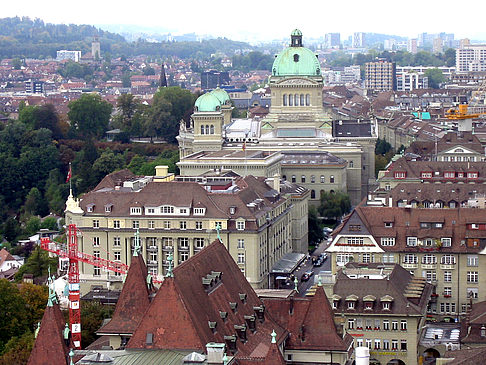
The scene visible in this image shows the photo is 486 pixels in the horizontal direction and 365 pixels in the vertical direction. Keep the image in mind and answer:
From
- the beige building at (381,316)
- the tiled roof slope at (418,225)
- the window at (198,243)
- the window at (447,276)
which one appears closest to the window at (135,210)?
the window at (198,243)

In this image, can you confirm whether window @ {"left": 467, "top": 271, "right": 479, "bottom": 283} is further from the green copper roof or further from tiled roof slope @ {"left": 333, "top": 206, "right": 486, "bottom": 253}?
the green copper roof

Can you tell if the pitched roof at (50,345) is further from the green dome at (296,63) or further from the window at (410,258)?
the green dome at (296,63)

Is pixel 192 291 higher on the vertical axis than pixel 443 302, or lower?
higher

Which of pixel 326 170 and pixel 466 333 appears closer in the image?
pixel 466 333

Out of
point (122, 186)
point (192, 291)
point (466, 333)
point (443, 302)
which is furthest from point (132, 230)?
point (192, 291)

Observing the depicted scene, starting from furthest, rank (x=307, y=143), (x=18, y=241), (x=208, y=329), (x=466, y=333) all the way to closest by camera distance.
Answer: (x=307, y=143), (x=18, y=241), (x=466, y=333), (x=208, y=329)

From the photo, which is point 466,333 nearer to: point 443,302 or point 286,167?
point 443,302
